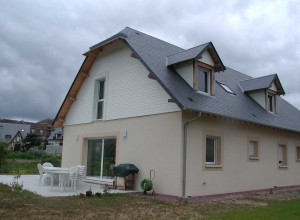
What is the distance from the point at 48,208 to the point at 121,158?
5.63m

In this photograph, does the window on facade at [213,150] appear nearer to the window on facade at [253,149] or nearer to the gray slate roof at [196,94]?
the gray slate roof at [196,94]

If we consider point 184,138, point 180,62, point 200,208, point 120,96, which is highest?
point 180,62

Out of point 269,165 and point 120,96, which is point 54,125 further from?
point 269,165

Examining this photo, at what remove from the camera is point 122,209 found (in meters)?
9.11

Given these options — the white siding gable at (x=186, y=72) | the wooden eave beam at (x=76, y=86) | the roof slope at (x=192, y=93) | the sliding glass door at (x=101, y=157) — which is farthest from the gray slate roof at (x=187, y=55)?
the sliding glass door at (x=101, y=157)

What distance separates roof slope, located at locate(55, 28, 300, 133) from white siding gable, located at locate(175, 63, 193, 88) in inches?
6.6

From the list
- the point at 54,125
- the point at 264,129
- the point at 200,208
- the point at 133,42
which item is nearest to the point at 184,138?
the point at 200,208

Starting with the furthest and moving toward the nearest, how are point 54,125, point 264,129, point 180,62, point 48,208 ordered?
point 54,125
point 264,129
point 180,62
point 48,208

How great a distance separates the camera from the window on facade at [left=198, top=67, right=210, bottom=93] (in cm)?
1398

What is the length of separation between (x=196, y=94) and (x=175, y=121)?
172 centimetres

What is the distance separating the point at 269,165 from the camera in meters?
16.4

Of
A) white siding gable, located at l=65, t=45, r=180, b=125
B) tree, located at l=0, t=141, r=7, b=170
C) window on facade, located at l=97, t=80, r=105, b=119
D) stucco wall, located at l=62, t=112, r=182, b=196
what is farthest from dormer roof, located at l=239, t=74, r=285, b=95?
tree, located at l=0, t=141, r=7, b=170

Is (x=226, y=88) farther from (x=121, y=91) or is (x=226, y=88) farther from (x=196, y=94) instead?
(x=121, y=91)

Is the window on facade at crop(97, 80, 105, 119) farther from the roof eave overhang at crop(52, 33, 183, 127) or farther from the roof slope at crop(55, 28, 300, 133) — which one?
the roof slope at crop(55, 28, 300, 133)
